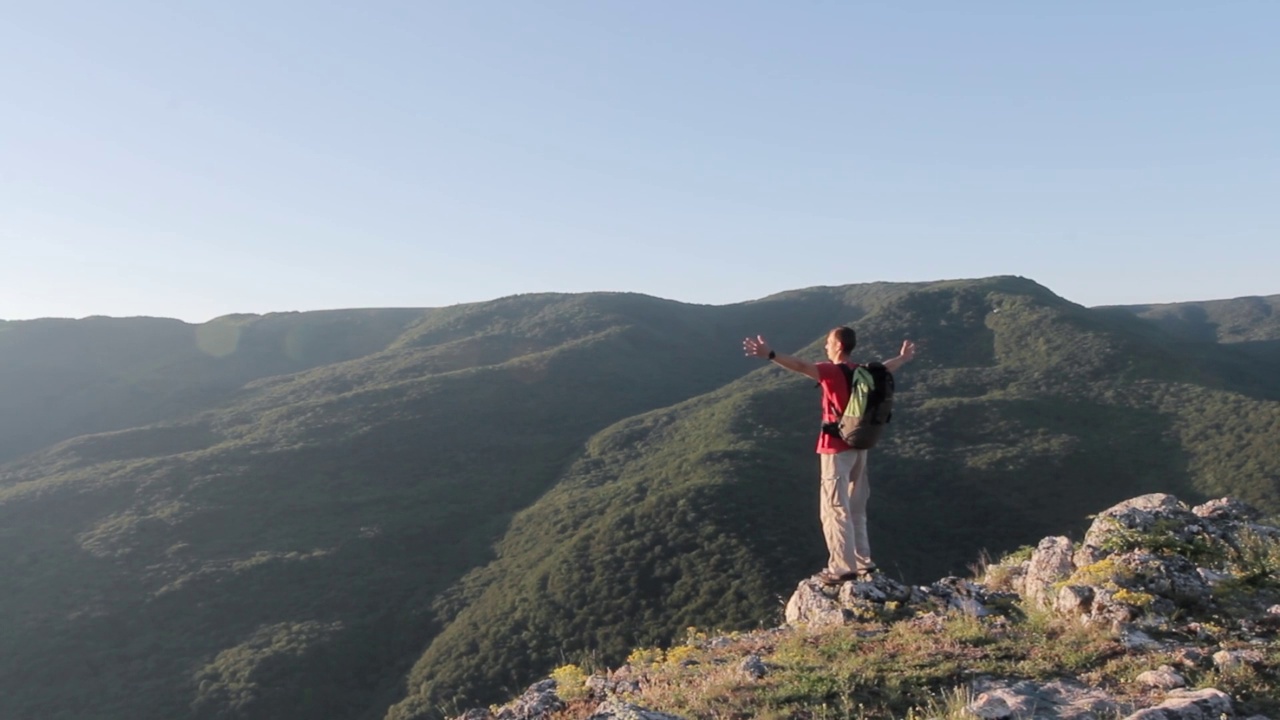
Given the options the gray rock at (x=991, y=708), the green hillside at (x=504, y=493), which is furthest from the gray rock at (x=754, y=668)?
the green hillside at (x=504, y=493)

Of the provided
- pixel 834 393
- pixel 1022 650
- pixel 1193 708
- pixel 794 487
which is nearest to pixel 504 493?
pixel 794 487

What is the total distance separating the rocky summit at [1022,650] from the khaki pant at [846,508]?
0.26m

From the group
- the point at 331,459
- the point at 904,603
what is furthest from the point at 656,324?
the point at 904,603

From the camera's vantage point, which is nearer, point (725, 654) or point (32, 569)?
point (725, 654)

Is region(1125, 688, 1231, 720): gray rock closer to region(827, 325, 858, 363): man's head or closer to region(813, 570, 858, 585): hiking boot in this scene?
region(813, 570, 858, 585): hiking boot

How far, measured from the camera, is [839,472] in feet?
23.0

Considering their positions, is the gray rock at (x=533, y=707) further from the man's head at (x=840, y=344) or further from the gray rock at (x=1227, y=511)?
the gray rock at (x=1227, y=511)

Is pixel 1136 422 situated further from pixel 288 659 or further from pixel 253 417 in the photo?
pixel 253 417

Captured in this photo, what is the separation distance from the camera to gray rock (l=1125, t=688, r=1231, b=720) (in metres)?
4.13

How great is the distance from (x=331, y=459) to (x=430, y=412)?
11.1 metres

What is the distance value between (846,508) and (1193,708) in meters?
3.04

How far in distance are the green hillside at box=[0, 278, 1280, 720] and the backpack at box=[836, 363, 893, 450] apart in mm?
26643

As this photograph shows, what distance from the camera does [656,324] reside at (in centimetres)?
11688

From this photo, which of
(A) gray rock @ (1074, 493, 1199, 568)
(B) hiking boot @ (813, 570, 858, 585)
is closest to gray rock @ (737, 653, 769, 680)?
(B) hiking boot @ (813, 570, 858, 585)
